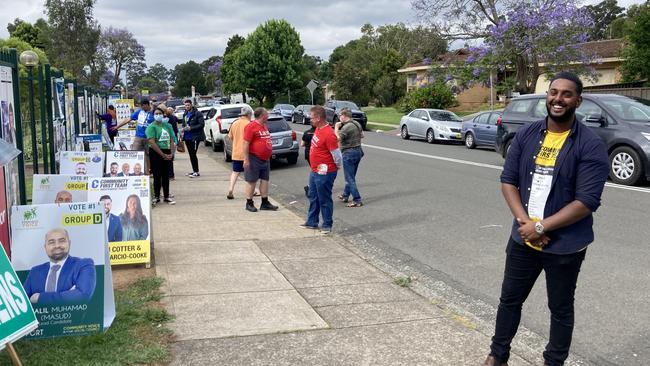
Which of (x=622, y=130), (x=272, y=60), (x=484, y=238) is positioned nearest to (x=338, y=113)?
(x=622, y=130)

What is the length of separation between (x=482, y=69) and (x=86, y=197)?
2795cm

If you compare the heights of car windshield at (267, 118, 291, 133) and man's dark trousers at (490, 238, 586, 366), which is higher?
car windshield at (267, 118, 291, 133)

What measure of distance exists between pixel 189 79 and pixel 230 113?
12858cm

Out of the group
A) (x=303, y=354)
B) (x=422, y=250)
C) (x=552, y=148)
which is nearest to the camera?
(x=552, y=148)

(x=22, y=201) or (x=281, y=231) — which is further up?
(x=22, y=201)

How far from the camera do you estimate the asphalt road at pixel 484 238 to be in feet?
16.6

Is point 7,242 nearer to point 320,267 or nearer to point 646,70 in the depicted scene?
point 320,267

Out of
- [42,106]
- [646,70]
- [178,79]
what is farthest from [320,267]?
[178,79]

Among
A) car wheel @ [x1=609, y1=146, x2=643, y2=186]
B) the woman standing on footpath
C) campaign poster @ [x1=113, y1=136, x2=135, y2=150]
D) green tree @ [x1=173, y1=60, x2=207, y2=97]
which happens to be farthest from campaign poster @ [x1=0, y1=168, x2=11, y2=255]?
green tree @ [x1=173, y1=60, x2=207, y2=97]

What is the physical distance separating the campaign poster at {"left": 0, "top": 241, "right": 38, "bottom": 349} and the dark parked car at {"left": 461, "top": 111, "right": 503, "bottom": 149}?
729 inches

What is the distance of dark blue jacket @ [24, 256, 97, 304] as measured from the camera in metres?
4.43

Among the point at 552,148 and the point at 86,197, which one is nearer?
the point at 552,148

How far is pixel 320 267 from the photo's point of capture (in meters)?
6.82

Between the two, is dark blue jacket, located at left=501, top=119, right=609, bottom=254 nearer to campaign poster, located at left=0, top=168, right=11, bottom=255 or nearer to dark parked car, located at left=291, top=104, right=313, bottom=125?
campaign poster, located at left=0, top=168, right=11, bottom=255
